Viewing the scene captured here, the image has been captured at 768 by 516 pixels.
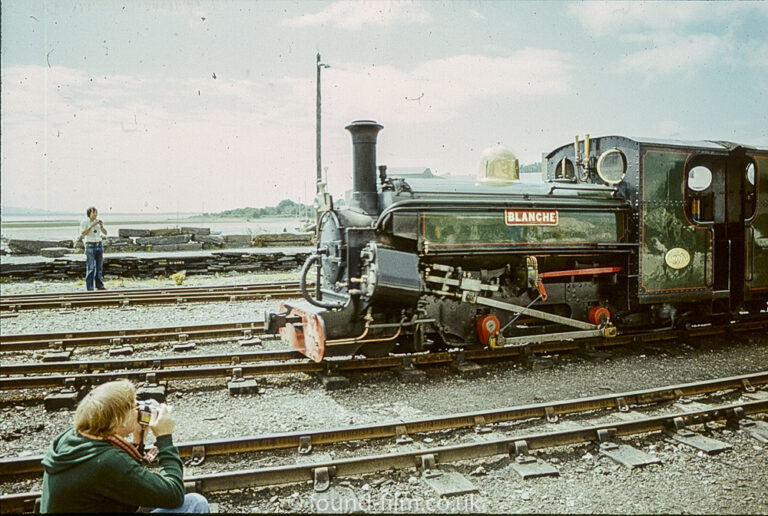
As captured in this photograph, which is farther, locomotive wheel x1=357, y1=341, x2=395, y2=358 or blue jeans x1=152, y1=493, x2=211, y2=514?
locomotive wheel x1=357, y1=341, x2=395, y2=358

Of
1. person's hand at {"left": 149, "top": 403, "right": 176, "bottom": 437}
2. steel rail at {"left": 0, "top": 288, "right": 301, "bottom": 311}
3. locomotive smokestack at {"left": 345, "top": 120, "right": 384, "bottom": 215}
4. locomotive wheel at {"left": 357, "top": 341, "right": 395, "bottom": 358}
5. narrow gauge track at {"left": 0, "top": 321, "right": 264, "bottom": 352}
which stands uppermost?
locomotive smokestack at {"left": 345, "top": 120, "right": 384, "bottom": 215}

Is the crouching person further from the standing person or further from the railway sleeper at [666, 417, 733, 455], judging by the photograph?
the standing person

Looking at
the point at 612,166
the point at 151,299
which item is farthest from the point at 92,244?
the point at 612,166

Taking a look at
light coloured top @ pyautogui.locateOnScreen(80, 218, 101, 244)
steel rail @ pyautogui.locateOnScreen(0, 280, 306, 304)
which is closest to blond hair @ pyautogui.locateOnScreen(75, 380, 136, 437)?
steel rail @ pyautogui.locateOnScreen(0, 280, 306, 304)

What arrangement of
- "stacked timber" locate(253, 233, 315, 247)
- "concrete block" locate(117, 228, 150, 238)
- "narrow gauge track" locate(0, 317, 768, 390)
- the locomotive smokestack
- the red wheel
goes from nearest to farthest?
"narrow gauge track" locate(0, 317, 768, 390) → the locomotive smokestack → the red wheel → "concrete block" locate(117, 228, 150, 238) → "stacked timber" locate(253, 233, 315, 247)

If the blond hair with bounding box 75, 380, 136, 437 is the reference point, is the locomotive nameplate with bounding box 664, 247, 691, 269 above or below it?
above

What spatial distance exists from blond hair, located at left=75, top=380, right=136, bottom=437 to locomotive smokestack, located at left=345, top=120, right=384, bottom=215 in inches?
172

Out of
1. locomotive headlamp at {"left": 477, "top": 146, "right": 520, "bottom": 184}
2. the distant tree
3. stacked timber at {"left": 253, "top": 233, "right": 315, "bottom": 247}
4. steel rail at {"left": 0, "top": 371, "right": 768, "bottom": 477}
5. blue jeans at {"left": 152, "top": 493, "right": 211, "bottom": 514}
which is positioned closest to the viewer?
blue jeans at {"left": 152, "top": 493, "right": 211, "bottom": 514}

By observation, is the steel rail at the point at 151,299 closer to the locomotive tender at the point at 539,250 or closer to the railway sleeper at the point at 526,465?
the locomotive tender at the point at 539,250

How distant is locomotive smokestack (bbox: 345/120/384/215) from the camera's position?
647cm

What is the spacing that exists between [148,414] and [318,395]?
318cm

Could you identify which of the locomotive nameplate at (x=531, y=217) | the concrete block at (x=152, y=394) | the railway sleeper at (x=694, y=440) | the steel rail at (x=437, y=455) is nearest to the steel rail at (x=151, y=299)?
the concrete block at (x=152, y=394)

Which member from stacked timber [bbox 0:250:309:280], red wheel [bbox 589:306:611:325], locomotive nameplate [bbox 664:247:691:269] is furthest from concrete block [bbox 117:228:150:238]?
locomotive nameplate [bbox 664:247:691:269]

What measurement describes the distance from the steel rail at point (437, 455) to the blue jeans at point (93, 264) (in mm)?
9733
